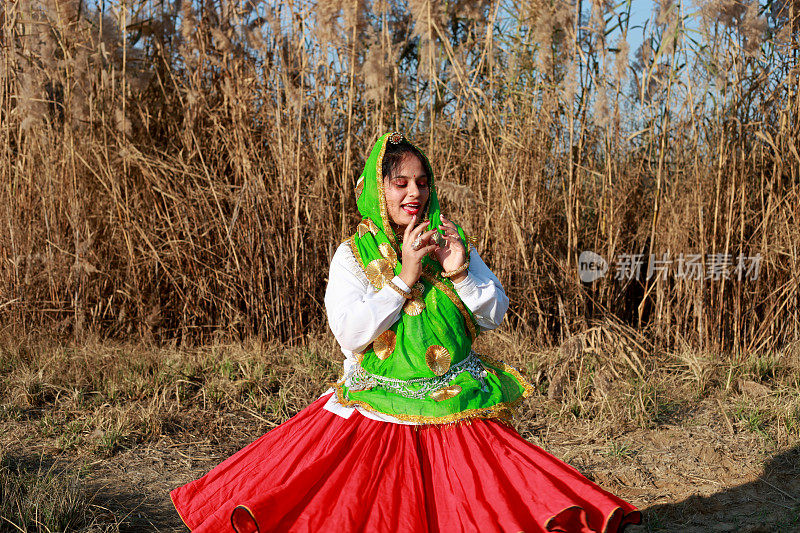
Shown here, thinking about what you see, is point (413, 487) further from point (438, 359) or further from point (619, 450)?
point (619, 450)

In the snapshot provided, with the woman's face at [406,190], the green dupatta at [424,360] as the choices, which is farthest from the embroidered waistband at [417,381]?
the woman's face at [406,190]

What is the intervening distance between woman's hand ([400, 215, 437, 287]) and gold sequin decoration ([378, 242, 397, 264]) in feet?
0.39

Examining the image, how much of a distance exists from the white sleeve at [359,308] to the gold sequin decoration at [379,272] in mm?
14

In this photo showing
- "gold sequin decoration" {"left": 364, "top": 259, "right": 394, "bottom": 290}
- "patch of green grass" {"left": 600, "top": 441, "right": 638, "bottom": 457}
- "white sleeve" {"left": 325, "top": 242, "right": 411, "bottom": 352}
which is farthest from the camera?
"patch of green grass" {"left": 600, "top": 441, "right": 638, "bottom": 457}

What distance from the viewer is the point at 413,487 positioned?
168 centimetres

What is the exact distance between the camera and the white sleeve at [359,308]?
68.4 inches

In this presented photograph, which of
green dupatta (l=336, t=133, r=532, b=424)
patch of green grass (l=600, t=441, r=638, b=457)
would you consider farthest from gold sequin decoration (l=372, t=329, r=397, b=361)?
patch of green grass (l=600, t=441, r=638, b=457)

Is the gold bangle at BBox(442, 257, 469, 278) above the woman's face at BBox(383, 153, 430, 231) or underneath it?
underneath

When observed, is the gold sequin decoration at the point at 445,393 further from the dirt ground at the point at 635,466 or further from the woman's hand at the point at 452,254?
the dirt ground at the point at 635,466

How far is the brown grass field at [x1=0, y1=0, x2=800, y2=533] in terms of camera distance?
3805mm

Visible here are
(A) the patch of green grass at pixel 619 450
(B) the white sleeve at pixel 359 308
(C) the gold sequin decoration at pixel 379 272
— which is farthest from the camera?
(A) the patch of green grass at pixel 619 450

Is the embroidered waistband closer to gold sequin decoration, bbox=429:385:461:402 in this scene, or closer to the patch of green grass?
gold sequin decoration, bbox=429:385:461:402

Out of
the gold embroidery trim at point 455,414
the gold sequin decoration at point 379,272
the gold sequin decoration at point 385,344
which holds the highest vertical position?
the gold sequin decoration at point 379,272

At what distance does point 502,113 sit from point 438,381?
8.25 ft
